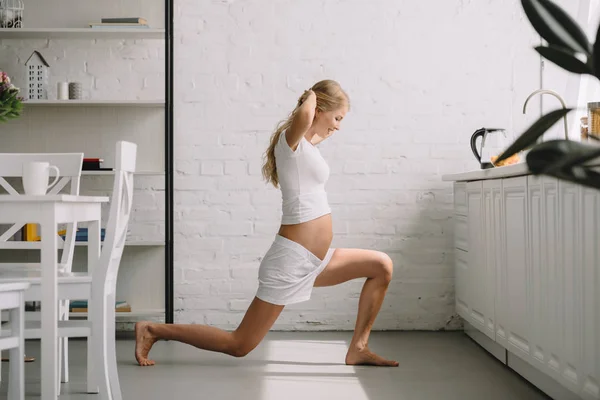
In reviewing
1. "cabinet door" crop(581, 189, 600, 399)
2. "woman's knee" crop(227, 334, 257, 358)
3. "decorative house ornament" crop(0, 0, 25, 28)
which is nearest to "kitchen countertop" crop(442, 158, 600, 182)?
"cabinet door" crop(581, 189, 600, 399)

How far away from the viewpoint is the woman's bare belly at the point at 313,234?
3311 millimetres

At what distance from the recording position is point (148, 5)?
4590 millimetres

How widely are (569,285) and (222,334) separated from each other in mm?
1638

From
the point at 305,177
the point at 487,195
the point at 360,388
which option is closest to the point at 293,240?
the point at 305,177

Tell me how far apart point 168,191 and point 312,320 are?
1197 mm

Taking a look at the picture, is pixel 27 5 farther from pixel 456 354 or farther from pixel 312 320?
pixel 456 354

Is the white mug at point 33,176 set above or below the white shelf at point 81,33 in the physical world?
below

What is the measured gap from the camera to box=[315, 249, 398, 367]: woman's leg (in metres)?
3.47

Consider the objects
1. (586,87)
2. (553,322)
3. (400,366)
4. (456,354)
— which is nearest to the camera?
(553,322)

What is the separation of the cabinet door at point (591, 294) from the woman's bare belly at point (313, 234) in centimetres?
129

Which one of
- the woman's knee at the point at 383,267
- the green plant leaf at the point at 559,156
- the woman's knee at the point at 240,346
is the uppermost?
the green plant leaf at the point at 559,156

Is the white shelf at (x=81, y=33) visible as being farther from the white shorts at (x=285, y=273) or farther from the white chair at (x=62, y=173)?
the white shorts at (x=285, y=273)

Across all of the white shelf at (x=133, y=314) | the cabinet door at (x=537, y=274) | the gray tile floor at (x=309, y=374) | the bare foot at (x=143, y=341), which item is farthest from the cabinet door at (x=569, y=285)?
the white shelf at (x=133, y=314)

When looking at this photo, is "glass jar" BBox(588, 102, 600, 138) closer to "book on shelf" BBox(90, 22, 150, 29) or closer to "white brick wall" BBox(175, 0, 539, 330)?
"white brick wall" BBox(175, 0, 539, 330)
